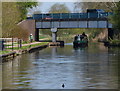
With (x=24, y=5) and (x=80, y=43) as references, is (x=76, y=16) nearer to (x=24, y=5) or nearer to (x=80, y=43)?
(x=80, y=43)

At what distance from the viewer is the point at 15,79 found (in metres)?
32.0

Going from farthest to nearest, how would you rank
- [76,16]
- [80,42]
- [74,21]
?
1. [76,16]
2. [74,21]
3. [80,42]

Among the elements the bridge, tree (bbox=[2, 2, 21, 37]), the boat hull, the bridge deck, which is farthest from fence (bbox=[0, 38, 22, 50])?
the bridge deck

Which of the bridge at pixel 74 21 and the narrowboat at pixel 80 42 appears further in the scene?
the bridge at pixel 74 21

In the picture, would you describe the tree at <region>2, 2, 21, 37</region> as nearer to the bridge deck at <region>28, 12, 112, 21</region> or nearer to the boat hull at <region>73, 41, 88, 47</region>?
the boat hull at <region>73, 41, 88, 47</region>

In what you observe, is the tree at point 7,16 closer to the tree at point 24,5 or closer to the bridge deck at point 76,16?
the bridge deck at point 76,16

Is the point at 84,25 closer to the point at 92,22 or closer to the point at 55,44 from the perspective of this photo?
the point at 92,22

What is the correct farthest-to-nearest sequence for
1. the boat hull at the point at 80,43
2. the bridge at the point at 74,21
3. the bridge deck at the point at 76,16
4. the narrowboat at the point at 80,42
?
the bridge deck at the point at 76,16, the bridge at the point at 74,21, the narrowboat at the point at 80,42, the boat hull at the point at 80,43

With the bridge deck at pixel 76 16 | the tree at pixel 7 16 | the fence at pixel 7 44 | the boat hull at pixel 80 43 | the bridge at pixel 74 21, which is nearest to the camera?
the fence at pixel 7 44

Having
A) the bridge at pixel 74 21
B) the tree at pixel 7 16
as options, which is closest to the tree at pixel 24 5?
the bridge at pixel 74 21

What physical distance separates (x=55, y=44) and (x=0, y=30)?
25.4 meters

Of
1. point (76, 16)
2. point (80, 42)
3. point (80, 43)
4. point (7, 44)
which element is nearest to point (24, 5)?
point (76, 16)

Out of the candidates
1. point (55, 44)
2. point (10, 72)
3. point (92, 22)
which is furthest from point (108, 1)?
point (10, 72)

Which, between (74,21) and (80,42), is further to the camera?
(74,21)
